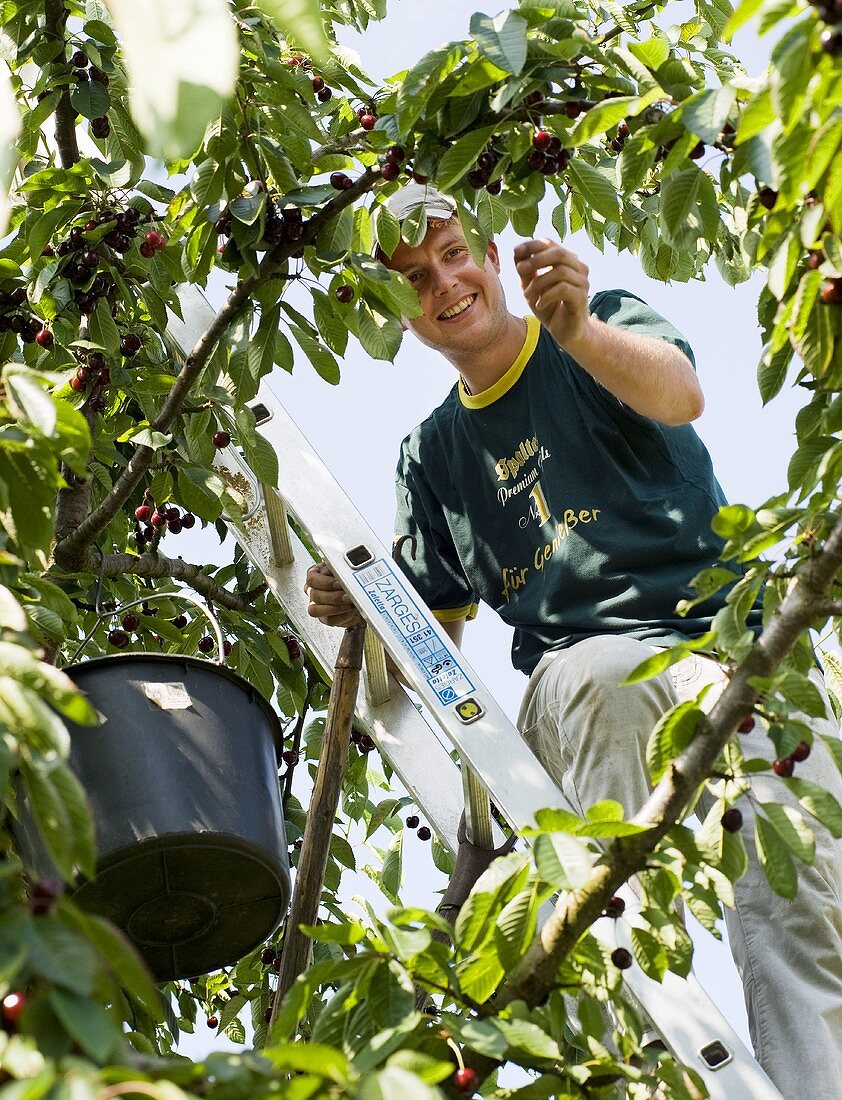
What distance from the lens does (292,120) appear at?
8.48ft

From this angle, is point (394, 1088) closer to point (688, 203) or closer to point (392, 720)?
point (688, 203)

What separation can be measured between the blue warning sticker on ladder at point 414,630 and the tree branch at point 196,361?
1.56 feet

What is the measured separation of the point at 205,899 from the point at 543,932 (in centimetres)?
92

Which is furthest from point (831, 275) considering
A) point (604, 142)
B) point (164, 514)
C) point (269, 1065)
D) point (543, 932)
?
point (164, 514)

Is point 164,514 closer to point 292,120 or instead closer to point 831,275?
point 292,120

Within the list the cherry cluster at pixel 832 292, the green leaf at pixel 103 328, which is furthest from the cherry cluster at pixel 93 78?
the cherry cluster at pixel 832 292

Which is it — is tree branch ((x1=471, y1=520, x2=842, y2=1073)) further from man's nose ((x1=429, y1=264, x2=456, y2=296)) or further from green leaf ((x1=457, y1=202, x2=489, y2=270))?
man's nose ((x1=429, y1=264, x2=456, y2=296))

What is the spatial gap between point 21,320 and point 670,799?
6.34ft

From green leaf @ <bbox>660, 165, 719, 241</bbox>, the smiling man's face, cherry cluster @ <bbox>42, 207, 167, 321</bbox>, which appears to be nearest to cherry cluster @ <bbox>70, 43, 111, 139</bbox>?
cherry cluster @ <bbox>42, 207, 167, 321</bbox>

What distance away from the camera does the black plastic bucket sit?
2.40 metres

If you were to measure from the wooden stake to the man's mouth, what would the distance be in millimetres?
826

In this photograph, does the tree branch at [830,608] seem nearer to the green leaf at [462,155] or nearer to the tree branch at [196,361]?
the green leaf at [462,155]

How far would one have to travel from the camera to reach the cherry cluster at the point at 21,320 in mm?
3129

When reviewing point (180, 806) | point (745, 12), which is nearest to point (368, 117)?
point (180, 806)
